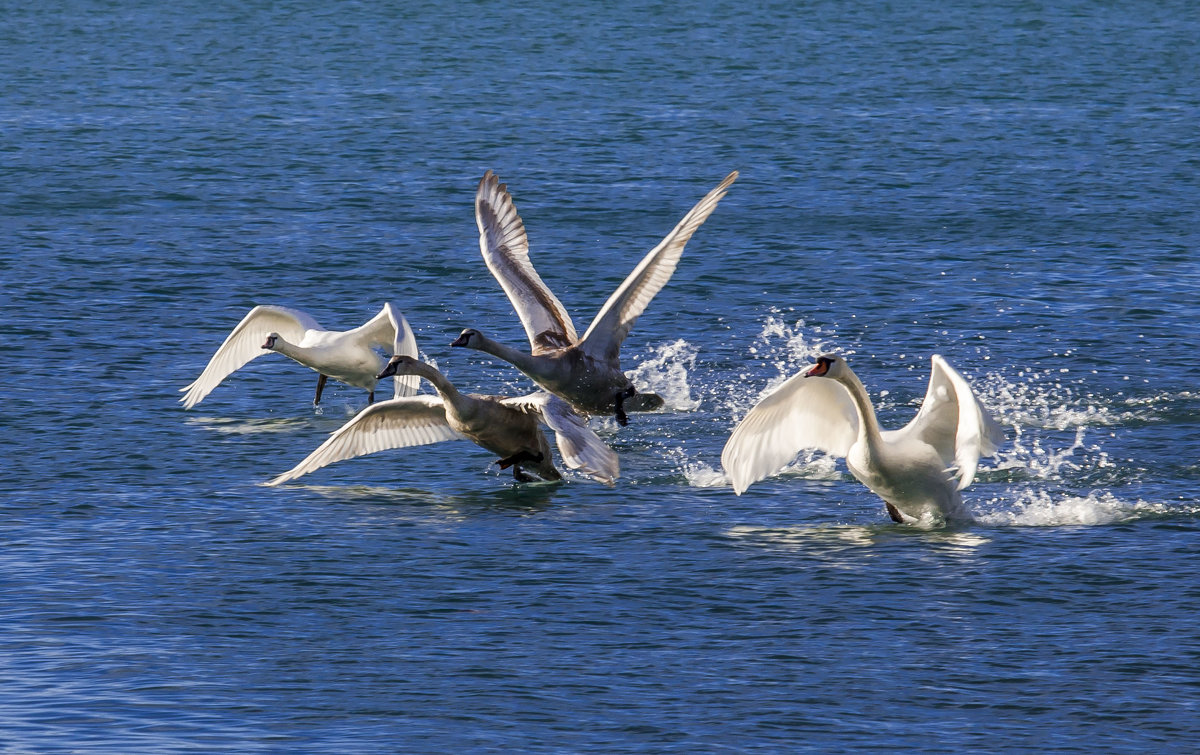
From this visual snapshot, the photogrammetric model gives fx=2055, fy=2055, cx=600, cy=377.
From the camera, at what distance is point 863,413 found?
1585cm

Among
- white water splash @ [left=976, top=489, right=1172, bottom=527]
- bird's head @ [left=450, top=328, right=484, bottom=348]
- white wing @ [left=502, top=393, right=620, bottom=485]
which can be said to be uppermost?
bird's head @ [left=450, top=328, right=484, bottom=348]

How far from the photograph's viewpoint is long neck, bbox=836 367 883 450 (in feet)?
51.8

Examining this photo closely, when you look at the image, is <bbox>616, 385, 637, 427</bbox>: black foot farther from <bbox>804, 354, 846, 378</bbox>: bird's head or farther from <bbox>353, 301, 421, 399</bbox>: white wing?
<bbox>804, 354, 846, 378</bbox>: bird's head

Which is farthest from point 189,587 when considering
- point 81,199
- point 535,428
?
point 81,199

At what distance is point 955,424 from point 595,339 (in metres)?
4.79

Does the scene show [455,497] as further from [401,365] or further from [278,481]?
[278,481]

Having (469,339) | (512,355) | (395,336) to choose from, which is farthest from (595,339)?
(395,336)

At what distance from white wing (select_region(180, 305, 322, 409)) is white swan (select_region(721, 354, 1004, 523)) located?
6715mm

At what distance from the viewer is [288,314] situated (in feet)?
71.2

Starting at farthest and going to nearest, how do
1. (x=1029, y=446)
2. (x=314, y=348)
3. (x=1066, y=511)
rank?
(x=314, y=348), (x=1029, y=446), (x=1066, y=511)

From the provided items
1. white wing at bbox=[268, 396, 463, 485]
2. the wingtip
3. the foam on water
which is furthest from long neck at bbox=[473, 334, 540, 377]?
the wingtip

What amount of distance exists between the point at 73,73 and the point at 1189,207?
94.0 ft

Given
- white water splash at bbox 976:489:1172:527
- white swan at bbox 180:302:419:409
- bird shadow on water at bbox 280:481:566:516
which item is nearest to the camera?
white water splash at bbox 976:489:1172:527

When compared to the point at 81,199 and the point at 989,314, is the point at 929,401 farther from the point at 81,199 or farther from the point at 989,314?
the point at 81,199
